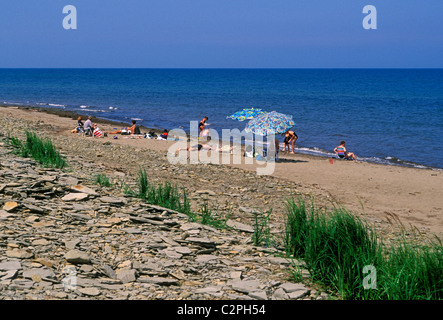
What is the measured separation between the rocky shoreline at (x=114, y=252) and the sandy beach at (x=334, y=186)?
2.60 metres

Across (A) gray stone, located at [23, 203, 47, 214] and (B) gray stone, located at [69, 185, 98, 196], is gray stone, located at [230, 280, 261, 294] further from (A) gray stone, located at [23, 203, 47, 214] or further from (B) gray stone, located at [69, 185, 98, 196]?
(B) gray stone, located at [69, 185, 98, 196]

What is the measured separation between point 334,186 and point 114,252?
10.0 metres

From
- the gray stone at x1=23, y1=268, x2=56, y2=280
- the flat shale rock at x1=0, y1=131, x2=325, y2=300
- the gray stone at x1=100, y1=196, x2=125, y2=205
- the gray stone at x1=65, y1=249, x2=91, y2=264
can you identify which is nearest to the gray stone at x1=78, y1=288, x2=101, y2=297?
the flat shale rock at x1=0, y1=131, x2=325, y2=300

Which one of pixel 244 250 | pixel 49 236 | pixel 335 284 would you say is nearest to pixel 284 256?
pixel 244 250

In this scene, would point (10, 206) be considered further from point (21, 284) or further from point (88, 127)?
point (88, 127)

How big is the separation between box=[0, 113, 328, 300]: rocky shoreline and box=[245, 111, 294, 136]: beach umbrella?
8.90 meters

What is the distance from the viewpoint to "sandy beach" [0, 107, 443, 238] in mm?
11375

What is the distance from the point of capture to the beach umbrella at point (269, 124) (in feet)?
58.2

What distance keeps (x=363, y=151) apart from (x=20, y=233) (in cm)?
2164

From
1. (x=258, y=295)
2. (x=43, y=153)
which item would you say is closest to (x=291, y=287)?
(x=258, y=295)

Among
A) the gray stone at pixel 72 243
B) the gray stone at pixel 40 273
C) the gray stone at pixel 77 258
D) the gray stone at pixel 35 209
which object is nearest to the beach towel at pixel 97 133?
the gray stone at pixel 35 209

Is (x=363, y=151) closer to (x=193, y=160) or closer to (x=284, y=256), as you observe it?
(x=193, y=160)

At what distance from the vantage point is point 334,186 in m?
14.9

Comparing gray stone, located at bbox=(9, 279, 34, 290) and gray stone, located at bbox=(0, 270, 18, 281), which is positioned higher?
gray stone, located at bbox=(0, 270, 18, 281)
